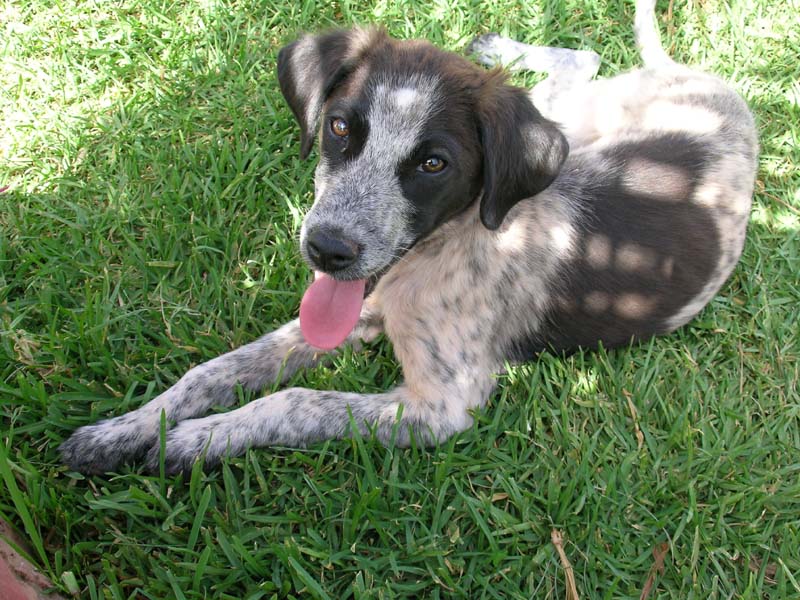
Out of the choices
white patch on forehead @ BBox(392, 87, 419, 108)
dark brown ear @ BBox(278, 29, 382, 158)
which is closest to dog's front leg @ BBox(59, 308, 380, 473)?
dark brown ear @ BBox(278, 29, 382, 158)

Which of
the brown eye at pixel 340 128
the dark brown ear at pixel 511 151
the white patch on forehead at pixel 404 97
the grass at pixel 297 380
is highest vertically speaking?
the white patch on forehead at pixel 404 97

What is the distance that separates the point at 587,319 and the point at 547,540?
3.09ft

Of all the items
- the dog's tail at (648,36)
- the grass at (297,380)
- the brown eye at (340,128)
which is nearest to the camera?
the grass at (297,380)

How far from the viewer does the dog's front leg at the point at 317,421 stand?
8.45ft

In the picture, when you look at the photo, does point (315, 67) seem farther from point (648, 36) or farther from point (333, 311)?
point (648, 36)

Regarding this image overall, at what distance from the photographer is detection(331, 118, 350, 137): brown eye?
2512mm

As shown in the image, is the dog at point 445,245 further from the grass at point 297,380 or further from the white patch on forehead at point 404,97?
the grass at point 297,380

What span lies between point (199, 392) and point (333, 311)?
61cm

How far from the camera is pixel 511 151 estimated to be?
2.48m

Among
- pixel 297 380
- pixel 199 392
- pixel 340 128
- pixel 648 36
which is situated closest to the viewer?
pixel 340 128

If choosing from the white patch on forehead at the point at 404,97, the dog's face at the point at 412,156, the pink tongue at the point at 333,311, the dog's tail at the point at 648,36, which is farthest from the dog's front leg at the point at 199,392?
the dog's tail at the point at 648,36

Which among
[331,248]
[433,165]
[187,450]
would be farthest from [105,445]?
[433,165]

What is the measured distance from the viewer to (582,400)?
2.92 m

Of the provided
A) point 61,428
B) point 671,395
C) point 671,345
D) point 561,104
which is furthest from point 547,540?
point 561,104
